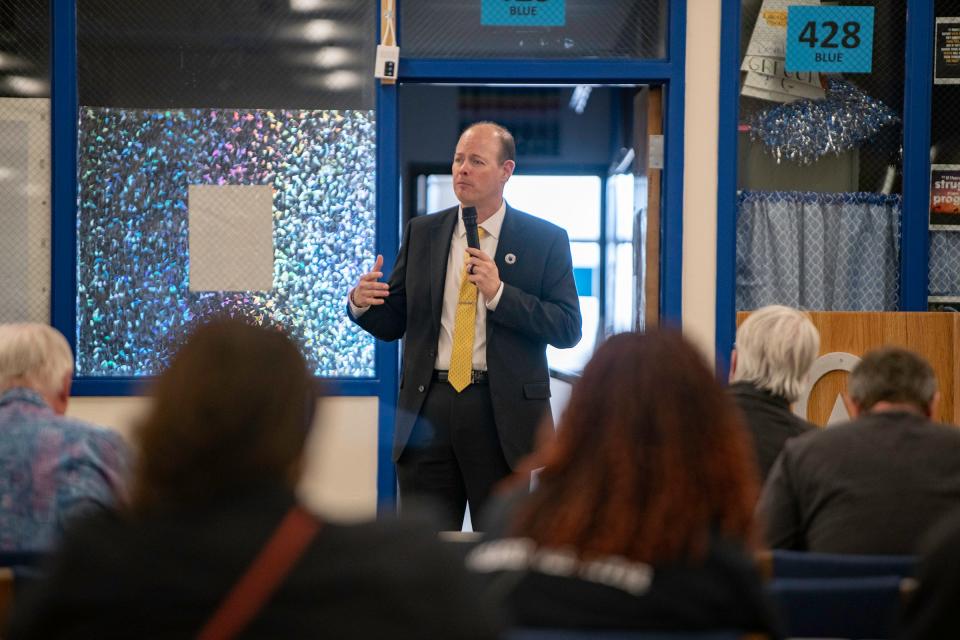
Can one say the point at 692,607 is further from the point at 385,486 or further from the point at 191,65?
the point at 191,65

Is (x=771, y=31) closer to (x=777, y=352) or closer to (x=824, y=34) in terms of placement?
(x=824, y=34)

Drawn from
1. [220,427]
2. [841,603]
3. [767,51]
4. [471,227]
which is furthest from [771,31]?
[220,427]

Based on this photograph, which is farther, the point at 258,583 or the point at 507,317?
the point at 507,317

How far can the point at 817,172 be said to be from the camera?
4.64 m

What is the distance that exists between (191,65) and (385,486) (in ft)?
6.42

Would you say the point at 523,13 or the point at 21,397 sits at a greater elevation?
the point at 523,13

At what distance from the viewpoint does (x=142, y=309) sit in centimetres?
445

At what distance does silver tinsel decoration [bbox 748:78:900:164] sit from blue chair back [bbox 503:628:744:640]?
354 centimetres

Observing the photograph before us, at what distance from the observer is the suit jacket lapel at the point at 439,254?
3.60m

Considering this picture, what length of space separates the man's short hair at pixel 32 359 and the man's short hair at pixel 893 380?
179 cm

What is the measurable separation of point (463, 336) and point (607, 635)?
2230mm

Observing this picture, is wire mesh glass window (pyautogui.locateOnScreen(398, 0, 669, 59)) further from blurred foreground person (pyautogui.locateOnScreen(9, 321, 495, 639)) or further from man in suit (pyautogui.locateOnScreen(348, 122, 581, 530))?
blurred foreground person (pyautogui.locateOnScreen(9, 321, 495, 639))

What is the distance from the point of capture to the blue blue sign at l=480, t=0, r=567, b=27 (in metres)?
4.47

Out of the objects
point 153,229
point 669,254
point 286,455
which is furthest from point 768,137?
point 286,455
